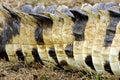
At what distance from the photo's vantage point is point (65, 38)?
3090 millimetres

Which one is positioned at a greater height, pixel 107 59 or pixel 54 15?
pixel 54 15

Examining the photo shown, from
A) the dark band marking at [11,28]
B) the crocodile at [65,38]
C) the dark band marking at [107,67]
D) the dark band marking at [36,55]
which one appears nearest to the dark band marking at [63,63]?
the crocodile at [65,38]

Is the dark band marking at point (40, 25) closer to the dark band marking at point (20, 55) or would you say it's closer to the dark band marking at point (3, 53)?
the dark band marking at point (20, 55)

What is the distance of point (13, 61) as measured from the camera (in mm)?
3457

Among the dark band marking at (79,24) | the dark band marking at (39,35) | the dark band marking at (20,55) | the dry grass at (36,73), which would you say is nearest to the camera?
the dark band marking at (79,24)

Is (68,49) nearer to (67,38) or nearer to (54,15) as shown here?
(67,38)

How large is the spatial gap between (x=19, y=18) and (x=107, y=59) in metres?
0.86

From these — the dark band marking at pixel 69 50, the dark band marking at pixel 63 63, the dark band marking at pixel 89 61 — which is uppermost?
the dark band marking at pixel 69 50

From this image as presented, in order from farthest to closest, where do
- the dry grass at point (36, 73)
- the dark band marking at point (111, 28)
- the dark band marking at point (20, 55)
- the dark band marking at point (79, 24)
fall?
the dark band marking at point (20, 55), the dry grass at point (36, 73), the dark band marking at point (79, 24), the dark band marking at point (111, 28)

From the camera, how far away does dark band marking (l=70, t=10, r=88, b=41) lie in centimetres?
302

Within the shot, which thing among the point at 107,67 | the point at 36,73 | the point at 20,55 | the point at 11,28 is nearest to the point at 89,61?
the point at 107,67

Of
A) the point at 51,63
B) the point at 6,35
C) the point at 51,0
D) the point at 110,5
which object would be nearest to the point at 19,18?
the point at 6,35

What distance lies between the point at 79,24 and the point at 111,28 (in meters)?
0.27

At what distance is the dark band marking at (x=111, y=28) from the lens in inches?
113
